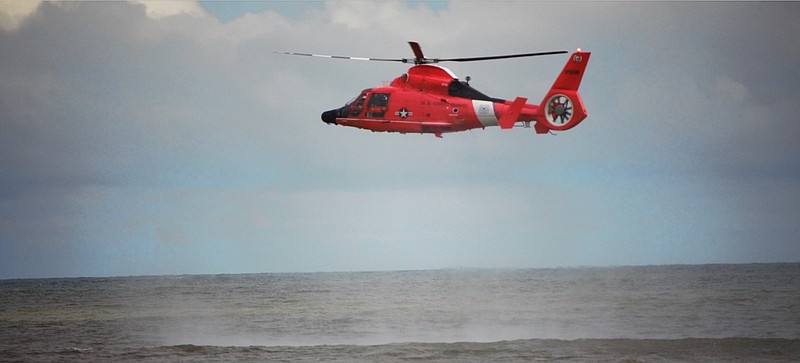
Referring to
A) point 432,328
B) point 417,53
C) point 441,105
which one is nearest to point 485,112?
point 441,105

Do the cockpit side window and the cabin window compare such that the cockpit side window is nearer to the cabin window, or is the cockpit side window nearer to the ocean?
the cabin window

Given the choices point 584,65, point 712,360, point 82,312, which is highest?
point 584,65

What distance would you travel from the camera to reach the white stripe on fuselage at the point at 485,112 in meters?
28.8

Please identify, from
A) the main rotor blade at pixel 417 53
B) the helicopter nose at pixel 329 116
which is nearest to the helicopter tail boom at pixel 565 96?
the main rotor blade at pixel 417 53

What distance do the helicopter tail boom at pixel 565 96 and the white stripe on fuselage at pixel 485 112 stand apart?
6.85 ft

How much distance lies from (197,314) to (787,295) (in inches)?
1533

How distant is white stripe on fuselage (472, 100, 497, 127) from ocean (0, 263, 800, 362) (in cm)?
784

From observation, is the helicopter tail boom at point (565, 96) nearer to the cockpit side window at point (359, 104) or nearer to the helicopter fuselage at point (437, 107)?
the helicopter fuselage at point (437, 107)

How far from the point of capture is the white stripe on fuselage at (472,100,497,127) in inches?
1135

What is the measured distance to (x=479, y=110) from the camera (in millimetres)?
28969

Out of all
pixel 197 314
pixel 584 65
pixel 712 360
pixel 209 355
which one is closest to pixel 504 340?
pixel 712 360

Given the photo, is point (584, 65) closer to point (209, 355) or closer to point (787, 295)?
point (209, 355)

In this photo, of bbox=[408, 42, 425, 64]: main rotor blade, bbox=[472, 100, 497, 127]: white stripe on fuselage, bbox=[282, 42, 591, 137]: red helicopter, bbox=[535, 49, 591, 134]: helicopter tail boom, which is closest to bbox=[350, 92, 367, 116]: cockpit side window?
bbox=[282, 42, 591, 137]: red helicopter

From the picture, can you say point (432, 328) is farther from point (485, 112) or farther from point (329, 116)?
point (485, 112)
